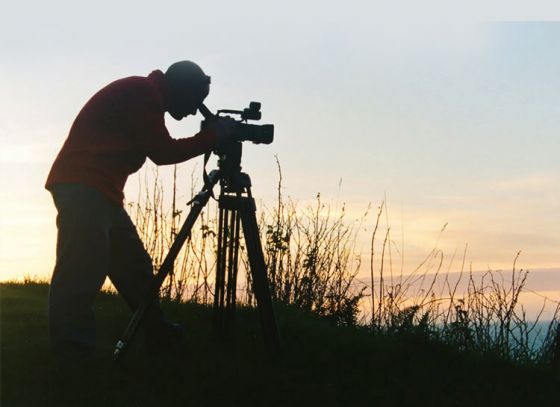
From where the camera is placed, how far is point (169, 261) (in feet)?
16.6

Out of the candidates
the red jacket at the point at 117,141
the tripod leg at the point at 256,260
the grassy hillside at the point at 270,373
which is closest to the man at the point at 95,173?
the red jacket at the point at 117,141

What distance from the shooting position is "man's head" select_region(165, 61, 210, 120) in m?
5.10

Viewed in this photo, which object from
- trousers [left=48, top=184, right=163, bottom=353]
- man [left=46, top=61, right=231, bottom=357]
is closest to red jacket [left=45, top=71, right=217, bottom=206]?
man [left=46, top=61, right=231, bottom=357]

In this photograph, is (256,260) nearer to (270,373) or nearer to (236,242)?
(236,242)

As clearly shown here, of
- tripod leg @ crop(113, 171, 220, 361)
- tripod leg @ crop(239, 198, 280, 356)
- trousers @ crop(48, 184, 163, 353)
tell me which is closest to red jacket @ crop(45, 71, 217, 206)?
trousers @ crop(48, 184, 163, 353)

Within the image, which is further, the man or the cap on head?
the cap on head

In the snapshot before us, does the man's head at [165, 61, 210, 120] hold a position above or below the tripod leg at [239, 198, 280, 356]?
above

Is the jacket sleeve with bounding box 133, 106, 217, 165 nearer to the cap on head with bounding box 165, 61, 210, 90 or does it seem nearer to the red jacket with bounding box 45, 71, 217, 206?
the red jacket with bounding box 45, 71, 217, 206

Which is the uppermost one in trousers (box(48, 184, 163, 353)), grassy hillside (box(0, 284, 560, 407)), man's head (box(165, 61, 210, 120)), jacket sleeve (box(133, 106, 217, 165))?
man's head (box(165, 61, 210, 120))

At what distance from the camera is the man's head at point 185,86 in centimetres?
510

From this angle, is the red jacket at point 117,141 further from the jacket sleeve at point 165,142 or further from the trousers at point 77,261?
the trousers at point 77,261

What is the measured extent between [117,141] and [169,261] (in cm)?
98

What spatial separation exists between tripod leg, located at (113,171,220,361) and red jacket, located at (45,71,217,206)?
0.38m

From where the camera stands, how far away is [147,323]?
18.4ft
